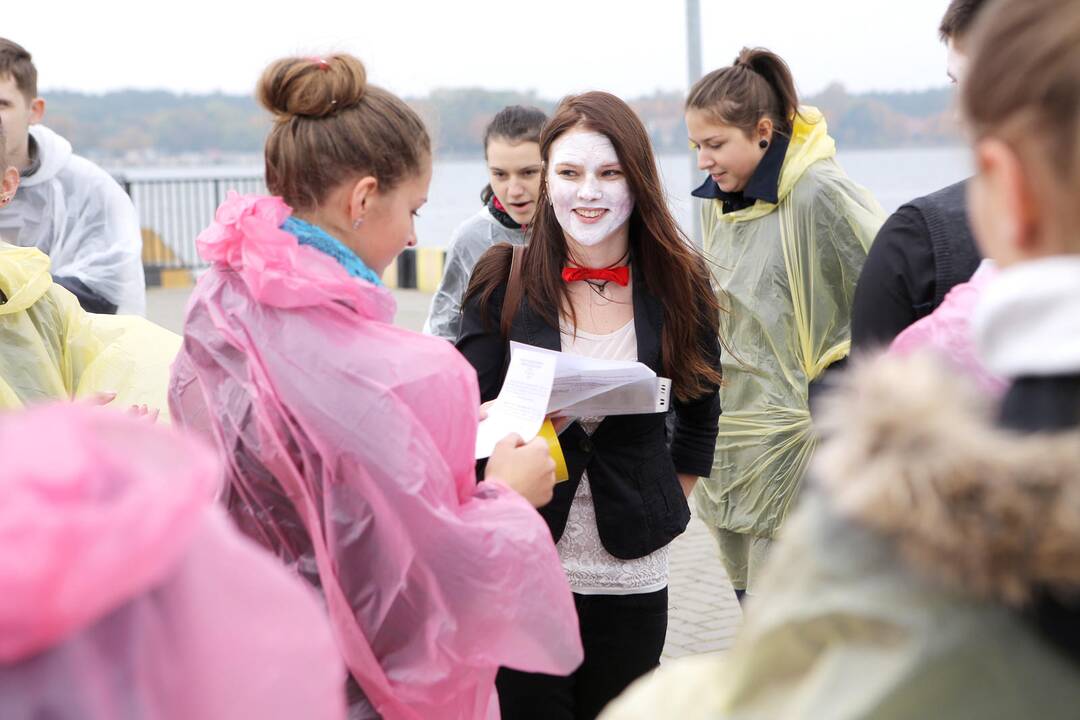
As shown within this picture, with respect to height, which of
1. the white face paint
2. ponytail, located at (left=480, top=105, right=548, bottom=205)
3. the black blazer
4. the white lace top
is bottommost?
the white lace top

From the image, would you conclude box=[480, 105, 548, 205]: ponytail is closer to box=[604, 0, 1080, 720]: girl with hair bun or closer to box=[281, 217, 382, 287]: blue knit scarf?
box=[281, 217, 382, 287]: blue knit scarf

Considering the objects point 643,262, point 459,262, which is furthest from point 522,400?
point 459,262

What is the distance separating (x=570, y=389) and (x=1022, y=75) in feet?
6.54

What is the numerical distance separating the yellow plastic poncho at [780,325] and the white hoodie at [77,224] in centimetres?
242

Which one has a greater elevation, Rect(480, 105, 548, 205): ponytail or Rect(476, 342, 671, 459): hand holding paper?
Rect(480, 105, 548, 205): ponytail

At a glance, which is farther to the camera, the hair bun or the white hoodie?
the white hoodie

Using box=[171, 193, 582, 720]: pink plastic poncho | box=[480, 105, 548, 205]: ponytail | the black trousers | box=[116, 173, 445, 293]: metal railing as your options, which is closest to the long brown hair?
the black trousers

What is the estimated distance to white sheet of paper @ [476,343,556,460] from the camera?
9.52 ft

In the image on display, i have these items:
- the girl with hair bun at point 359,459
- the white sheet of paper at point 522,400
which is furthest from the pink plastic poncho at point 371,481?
the white sheet of paper at point 522,400

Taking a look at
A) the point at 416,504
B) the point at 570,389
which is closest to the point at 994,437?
the point at 416,504

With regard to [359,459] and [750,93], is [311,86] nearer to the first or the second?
[359,459]

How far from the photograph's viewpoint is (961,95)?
123 cm

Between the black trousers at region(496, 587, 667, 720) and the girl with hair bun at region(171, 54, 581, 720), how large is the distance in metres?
0.86

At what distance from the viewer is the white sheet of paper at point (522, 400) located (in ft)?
9.52
